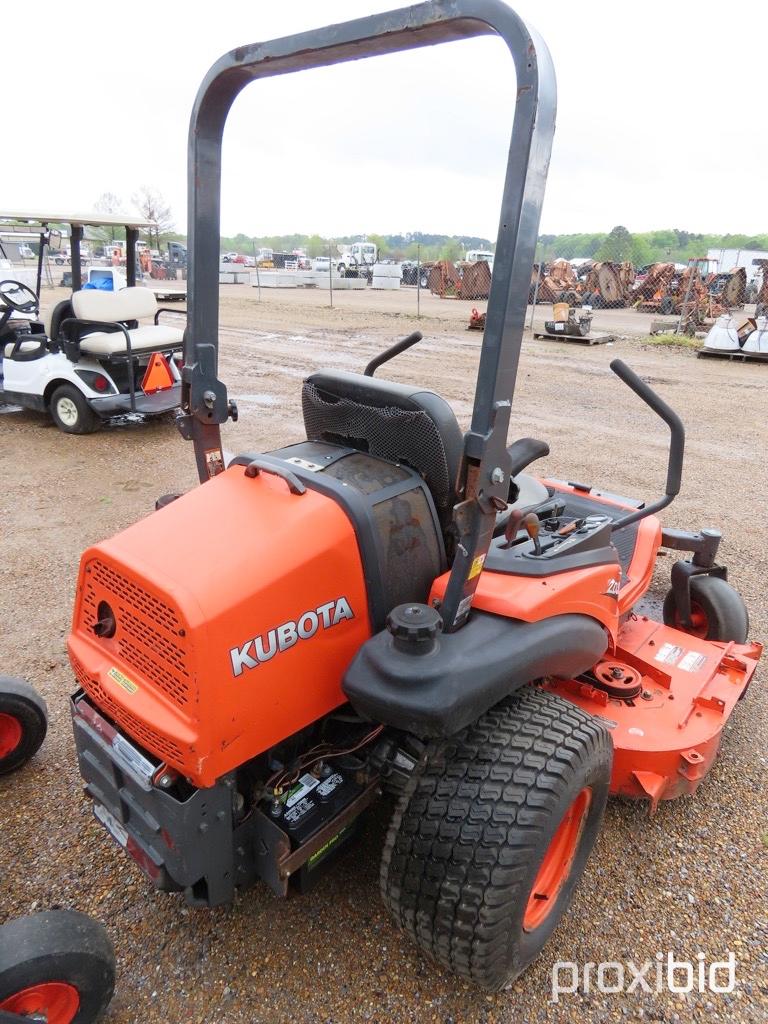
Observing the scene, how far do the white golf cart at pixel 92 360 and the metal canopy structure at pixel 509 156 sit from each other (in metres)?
4.88

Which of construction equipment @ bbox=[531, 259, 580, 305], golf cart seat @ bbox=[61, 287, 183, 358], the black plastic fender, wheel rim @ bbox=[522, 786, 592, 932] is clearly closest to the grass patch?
construction equipment @ bbox=[531, 259, 580, 305]

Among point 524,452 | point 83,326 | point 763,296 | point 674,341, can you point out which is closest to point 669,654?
point 524,452

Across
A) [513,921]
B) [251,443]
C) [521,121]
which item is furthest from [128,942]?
[251,443]

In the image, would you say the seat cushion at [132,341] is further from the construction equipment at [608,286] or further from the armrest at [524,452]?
the construction equipment at [608,286]

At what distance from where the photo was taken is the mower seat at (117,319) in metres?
6.66

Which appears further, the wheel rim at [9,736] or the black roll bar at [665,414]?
the wheel rim at [9,736]

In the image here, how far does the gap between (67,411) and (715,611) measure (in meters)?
6.20

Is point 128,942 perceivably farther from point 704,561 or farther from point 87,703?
point 704,561

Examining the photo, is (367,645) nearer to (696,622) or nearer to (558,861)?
(558,861)

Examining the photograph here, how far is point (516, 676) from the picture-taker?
5.69 feet

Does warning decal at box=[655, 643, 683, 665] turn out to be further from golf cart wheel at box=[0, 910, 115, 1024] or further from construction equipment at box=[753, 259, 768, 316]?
construction equipment at box=[753, 259, 768, 316]

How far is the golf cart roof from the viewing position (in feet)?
22.8

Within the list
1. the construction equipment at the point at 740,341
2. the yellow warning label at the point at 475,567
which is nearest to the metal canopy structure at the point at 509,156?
the yellow warning label at the point at 475,567

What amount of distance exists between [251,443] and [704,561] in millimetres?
4451
